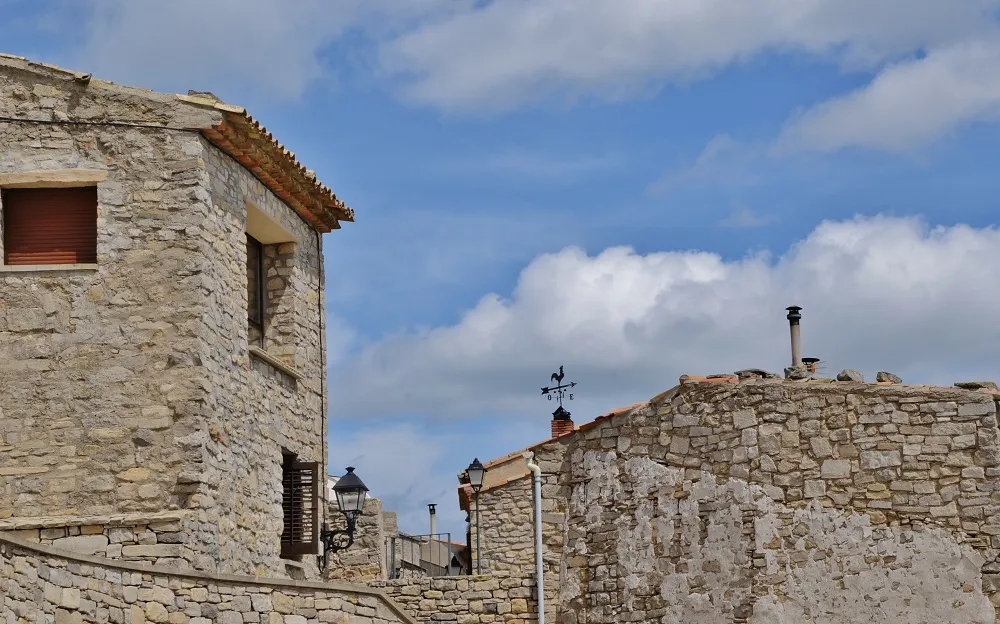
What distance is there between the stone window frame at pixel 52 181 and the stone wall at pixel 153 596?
13.5ft

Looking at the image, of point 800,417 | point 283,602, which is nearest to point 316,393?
point 283,602

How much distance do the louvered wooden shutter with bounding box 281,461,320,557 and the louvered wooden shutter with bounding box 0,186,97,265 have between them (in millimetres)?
3910

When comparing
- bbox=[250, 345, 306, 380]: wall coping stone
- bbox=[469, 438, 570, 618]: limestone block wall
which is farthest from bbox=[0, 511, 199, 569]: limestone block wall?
bbox=[469, 438, 570, 618]: limestone block wall

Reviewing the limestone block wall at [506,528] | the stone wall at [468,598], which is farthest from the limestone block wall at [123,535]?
the limestone block wall at [506,528]

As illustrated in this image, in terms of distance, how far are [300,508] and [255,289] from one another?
2.82 metres

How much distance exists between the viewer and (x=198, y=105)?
56.2ft

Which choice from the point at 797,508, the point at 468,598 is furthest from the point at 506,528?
the point at 797,508

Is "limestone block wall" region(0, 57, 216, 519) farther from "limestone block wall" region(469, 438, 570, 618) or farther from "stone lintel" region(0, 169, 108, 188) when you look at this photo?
"limestone block wall" region(469, 438, 570, 618)

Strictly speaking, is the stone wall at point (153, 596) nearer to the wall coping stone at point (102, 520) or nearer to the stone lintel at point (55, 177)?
the wall coping stone at point (102, 520)

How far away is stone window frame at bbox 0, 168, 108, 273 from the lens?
16891mm

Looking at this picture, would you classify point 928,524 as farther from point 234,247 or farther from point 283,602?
point 234,247

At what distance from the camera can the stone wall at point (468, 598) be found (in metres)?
18.4

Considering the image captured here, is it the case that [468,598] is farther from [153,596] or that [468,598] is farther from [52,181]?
[52,181]

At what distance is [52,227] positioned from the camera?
679 inches
